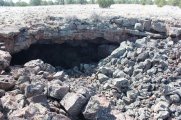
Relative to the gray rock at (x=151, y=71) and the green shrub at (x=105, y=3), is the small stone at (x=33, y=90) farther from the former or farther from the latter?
the green shrub at (x=105, y=3)

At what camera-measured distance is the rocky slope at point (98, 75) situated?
10.4 m

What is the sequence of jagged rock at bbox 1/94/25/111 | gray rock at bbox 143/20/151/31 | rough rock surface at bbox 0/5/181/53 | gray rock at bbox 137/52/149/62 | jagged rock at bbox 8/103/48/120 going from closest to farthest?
jagged rock at bbox 8/103/48/120, jagged rock at bbox 1/94/25/111, gray rock at bbox 137/52/149/62, rough rock surface at bbox 0/5/181/53, gray rock at bbox 143/20/151/31

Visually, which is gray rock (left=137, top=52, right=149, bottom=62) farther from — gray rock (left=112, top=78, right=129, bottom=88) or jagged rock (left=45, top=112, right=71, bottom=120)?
jagged rock (left=45, top=112, right=71, bottom=120)

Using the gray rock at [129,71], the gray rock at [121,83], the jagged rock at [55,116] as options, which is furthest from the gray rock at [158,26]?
the jagged rock at [55,116]

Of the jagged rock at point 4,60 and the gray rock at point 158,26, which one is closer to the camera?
the jagged rock at point 4,60

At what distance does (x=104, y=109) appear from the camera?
36.4 feet

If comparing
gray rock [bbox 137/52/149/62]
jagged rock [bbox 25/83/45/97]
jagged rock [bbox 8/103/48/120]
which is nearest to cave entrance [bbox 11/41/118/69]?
gray rock [bbox 137/52/149/62]

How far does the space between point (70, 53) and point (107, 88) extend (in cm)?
455

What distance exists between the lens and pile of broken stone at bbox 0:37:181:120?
10.2 m

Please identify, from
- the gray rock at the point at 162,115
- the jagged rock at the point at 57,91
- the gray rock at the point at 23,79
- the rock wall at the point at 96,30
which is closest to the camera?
the jagged rock at the point at 57,91

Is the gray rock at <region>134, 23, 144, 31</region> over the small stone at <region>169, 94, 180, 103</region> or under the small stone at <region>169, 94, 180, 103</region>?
over

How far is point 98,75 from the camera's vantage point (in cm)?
1402

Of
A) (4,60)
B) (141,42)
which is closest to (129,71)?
(141,42)

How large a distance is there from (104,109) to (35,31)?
17.7ft
